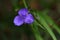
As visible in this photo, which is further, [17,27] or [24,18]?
[17,27]

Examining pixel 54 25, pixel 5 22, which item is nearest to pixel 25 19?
pixel 54 25

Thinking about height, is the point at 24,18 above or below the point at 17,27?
above

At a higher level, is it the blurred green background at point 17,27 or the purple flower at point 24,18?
the purple flower at point 24,18

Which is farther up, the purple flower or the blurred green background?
the purple flower

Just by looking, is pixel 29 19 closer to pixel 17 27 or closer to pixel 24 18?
pixel 24 18

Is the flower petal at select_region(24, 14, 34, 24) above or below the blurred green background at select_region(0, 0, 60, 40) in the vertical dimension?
above

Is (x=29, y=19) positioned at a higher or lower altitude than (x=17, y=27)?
higher

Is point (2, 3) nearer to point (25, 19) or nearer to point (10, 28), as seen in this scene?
point (10, 28)

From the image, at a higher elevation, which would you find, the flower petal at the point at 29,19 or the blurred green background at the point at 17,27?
the flower petal at the point at 29,19

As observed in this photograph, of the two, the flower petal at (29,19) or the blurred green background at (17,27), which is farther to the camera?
the blurred green background at (17,27)

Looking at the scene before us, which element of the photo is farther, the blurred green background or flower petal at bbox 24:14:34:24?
the blurred green background

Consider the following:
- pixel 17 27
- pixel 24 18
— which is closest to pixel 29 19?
pixel 24 18
